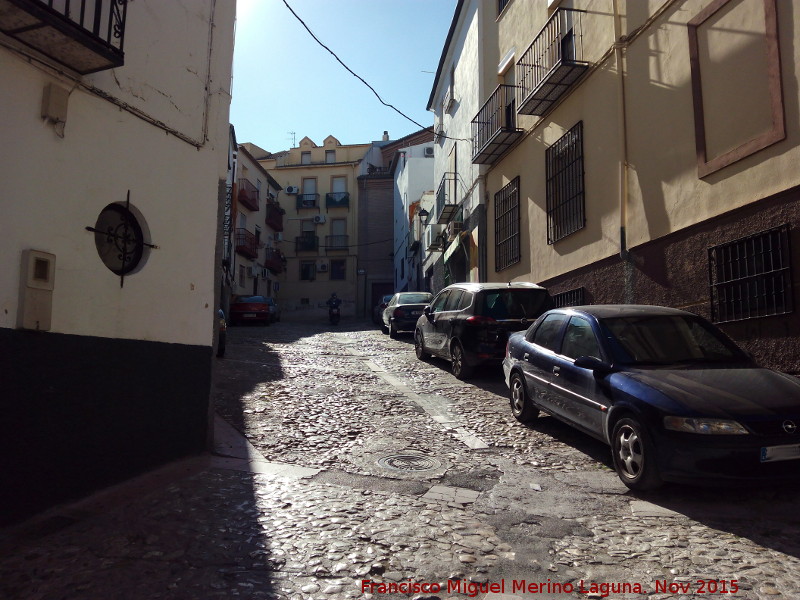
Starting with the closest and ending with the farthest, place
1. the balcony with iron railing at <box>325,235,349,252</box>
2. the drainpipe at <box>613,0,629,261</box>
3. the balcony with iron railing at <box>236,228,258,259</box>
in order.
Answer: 1. the drainpipe at <box>613,0,629,261</box>
2. the balcony with iron railing at <box>236,228,258,259</box>
3. the balcony with iron railing at <box>325,235,349,252</box>

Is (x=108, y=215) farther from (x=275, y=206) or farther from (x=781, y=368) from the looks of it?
(x=275, y=206)

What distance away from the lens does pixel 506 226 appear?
16.3m

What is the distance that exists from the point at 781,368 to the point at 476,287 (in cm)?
463

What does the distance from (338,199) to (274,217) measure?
6.00 meters

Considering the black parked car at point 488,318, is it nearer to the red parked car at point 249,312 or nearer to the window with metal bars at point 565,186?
the window with metal bars at point 565,186

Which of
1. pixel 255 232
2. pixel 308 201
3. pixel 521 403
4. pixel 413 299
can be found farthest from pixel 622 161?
pixel 308 201

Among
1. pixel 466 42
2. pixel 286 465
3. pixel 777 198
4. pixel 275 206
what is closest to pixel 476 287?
pixel 777 198

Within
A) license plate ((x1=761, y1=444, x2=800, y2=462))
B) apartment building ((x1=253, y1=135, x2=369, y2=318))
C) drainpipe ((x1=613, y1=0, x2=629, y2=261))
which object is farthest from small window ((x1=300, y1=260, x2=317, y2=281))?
license plate ((x1=761, y1=444, x2=800, y2=462))

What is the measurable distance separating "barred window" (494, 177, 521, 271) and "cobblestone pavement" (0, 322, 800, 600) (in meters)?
9.06

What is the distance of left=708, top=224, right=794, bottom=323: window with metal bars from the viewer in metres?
6.93

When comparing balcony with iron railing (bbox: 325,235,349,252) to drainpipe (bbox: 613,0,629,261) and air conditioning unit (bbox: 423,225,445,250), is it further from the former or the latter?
drainpipe (bbox: 613,0,629,261)

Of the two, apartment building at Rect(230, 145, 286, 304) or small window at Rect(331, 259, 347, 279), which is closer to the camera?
apartment building at Rect(230, 145, 286, 304)

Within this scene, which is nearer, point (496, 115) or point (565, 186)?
point (565, 186)

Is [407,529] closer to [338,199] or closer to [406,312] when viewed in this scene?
[406,312]
